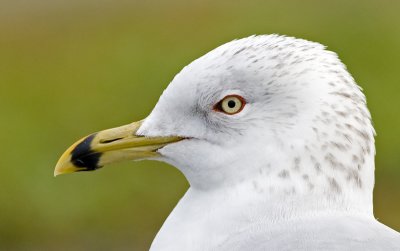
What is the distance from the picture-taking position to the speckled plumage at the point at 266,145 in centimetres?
248

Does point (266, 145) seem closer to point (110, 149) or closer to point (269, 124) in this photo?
point (269, 124)

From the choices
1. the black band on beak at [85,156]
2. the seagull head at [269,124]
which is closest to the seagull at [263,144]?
the seagull head at [269,124]

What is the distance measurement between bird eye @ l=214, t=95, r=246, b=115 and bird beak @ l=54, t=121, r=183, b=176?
17 centimetres

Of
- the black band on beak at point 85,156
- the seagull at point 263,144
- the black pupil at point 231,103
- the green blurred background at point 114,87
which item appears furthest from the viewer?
the green blurred background at point 114,87

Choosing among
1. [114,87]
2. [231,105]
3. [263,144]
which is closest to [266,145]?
[263,144]

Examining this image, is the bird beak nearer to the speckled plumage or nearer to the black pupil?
the speckled plumage

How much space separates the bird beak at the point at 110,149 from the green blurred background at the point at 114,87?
2.70m

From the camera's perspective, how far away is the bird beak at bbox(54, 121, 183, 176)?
2660mm

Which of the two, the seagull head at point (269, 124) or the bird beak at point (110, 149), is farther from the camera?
the bird beak at point (110, 149)

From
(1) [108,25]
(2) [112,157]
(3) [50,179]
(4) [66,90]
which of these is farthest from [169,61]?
(2) [112,157]

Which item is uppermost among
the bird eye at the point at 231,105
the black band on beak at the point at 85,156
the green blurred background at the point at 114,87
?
the bird eye at the point at 231,105

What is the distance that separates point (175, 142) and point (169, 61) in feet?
18.6

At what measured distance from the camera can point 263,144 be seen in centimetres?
252

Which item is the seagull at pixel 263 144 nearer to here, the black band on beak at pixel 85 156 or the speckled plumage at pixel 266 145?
the speckled plumage at pixel 266 145
